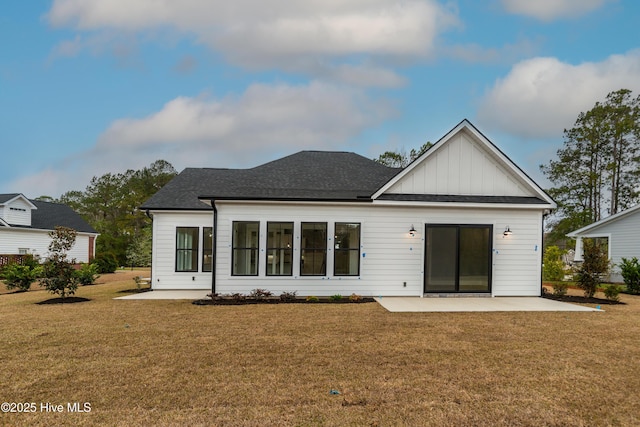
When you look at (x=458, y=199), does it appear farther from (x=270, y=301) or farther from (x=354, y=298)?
(x=270, y=301)

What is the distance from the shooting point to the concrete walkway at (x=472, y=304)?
32.5ft

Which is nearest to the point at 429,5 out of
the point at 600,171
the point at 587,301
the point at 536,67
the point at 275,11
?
the point at 275,11

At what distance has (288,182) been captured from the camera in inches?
530

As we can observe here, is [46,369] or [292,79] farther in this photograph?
[292,79]

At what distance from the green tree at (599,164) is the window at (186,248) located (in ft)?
93.2

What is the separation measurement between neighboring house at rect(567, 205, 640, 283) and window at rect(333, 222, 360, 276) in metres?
15.9

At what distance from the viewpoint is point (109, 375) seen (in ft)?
15.7

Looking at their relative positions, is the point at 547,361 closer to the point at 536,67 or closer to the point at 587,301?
the point at 587,301

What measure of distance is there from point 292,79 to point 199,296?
607 inches

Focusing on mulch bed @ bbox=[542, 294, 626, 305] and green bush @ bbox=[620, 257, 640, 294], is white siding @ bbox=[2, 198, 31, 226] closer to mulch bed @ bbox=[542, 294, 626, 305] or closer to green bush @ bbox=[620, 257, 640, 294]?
mulch bed @ bbox=[542, 294, 626, 305]

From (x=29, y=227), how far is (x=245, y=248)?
70.6ft

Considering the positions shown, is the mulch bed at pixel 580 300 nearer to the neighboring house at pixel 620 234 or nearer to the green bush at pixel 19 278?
the neighboring house at pixel 620 234

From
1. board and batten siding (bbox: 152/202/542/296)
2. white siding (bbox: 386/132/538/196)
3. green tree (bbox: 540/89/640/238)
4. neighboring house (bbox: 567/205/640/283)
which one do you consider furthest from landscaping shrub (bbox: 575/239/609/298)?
green tree (bbox: 540/89/640/238)

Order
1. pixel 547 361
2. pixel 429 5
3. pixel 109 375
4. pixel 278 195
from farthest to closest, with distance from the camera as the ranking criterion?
pixel 429 5, pixel 278 195, pixel 547 361, pixel 109 375
